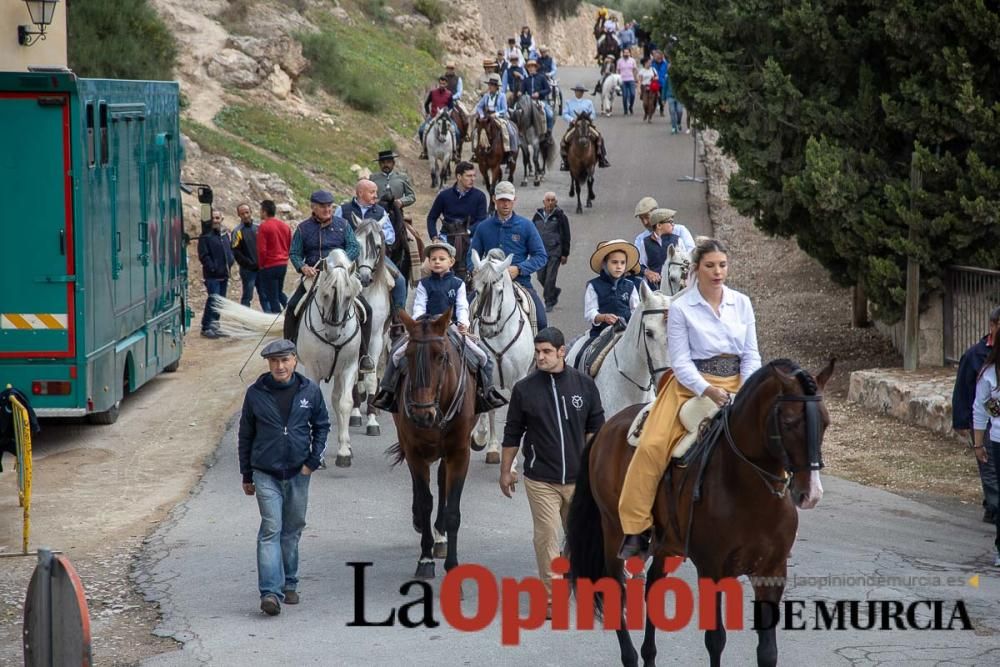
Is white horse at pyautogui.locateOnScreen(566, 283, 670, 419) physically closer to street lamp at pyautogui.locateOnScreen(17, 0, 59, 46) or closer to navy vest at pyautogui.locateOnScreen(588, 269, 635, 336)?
navy vest at pyautogui.locateOnScreen(588, 269, 635, 336)

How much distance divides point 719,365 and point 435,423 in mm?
2949

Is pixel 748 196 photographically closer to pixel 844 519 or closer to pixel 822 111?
pixel 822 111

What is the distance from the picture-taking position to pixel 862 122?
58.2ft

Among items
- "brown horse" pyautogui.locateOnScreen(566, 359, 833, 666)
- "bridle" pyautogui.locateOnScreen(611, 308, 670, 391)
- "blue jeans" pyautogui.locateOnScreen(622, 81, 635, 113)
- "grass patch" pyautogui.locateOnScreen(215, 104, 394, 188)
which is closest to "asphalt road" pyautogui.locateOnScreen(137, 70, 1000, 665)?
"brown horse" pyautogui.locateOnScreen(566, 359, 833, 666)

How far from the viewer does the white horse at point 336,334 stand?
1440cm

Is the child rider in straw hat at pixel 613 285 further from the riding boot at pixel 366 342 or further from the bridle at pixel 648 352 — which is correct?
the riding boot at pixel 366 342

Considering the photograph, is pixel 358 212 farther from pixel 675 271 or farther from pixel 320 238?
pixel 675 271

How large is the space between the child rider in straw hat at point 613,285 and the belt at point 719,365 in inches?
186

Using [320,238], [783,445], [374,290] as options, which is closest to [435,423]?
[783,445]

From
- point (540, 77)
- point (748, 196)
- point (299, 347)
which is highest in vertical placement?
point (540, 77)

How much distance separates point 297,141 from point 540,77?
8984 mm

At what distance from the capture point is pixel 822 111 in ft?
59.7

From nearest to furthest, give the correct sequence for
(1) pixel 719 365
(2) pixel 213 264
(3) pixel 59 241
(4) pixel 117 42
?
(1) pixel 719 365 < (3) pixel 59 241 < (2) pixel 213 264 < (4) pixel 117 42

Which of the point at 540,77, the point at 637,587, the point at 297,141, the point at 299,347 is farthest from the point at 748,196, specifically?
the point at 540,77
